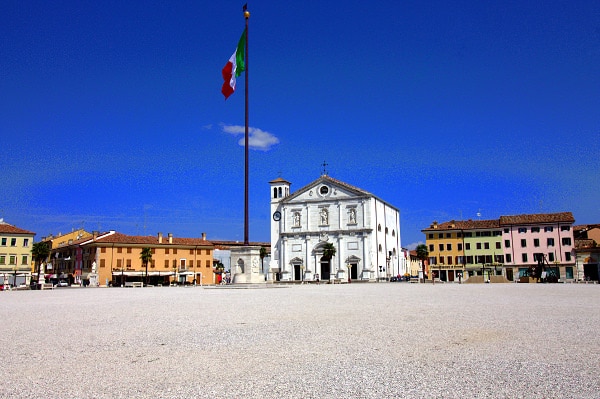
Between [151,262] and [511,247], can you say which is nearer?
[511,247]

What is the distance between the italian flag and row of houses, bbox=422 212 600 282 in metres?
46.1

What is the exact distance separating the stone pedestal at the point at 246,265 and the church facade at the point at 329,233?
3498cm

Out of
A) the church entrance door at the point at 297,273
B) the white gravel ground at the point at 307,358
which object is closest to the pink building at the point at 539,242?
the church entrance door at the point at 297,273

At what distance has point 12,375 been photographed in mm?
6066

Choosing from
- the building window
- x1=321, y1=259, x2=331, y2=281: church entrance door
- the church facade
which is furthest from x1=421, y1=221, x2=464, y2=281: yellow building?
x1=321, y1=259, x2=331, y2=281: church entrance door

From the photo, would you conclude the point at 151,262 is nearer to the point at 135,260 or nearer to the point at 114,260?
the point at 135,260

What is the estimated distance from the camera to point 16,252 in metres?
67.9

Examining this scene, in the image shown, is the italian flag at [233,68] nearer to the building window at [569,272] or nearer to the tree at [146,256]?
the tree at [146,256]

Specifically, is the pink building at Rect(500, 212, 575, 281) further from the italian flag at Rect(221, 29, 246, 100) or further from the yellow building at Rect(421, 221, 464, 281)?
the italian flag at Rect(221, 29, 246, 100)

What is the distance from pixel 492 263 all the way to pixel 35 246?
205 ft

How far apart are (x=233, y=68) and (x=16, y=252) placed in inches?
1993

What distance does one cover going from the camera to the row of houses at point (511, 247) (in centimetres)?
6750

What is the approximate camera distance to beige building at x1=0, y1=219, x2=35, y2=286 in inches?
2608

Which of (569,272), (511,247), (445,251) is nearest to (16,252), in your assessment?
(445,251)
